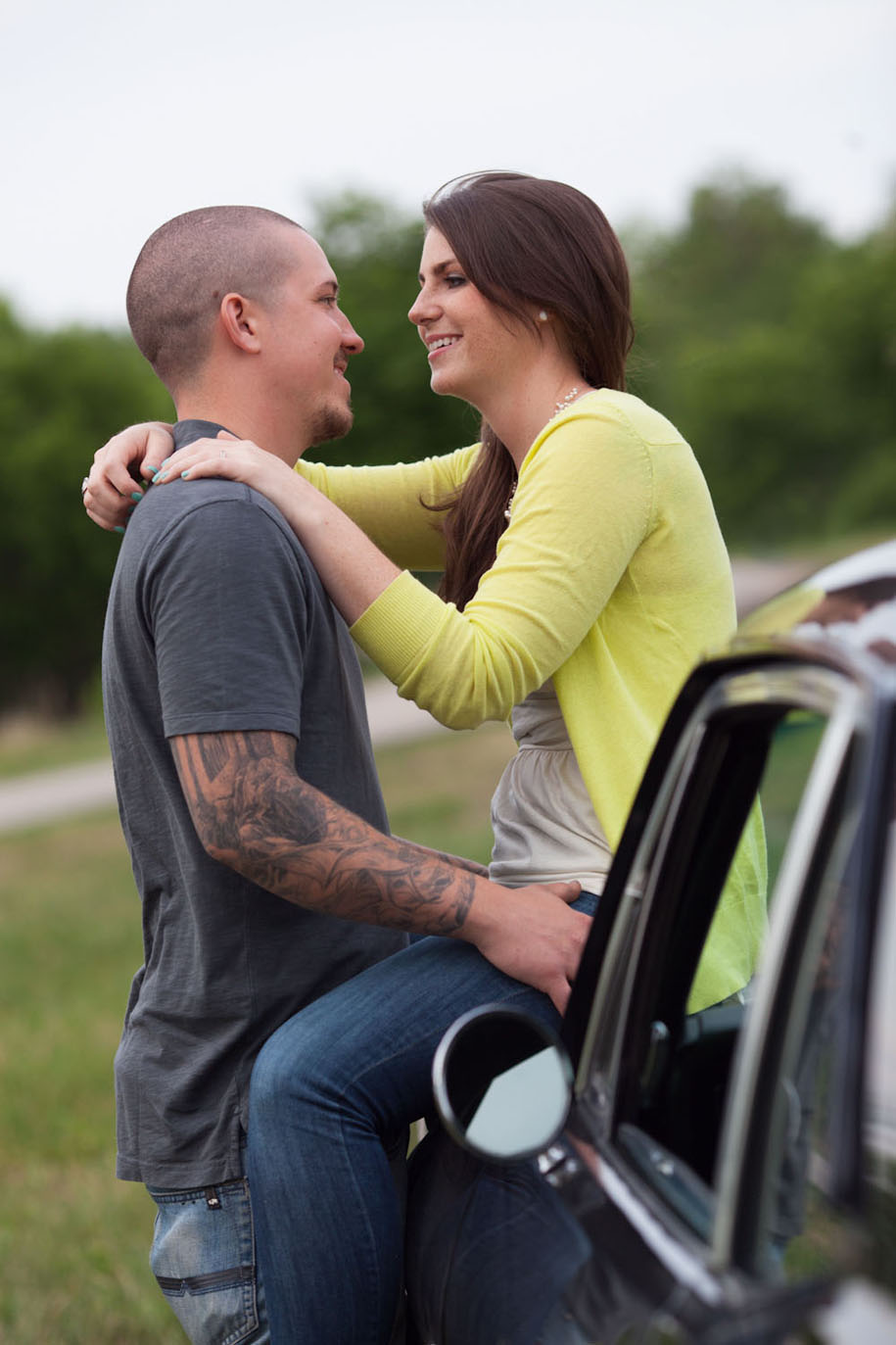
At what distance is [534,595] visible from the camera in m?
2.39

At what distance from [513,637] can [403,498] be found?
43.4 inches

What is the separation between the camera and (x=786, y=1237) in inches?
53.2

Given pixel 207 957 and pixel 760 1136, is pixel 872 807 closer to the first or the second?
pixel 760 1136

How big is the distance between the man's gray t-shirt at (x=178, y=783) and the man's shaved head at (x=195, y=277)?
0.44m

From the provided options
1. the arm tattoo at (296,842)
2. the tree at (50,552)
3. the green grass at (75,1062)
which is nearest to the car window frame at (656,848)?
the arm tattoo at (296,842)

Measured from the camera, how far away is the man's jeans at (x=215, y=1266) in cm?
241

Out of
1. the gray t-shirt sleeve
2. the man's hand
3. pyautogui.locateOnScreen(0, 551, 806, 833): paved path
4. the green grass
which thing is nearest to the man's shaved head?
the gray t-shirt sleeve

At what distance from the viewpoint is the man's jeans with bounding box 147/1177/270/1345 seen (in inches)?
94.7

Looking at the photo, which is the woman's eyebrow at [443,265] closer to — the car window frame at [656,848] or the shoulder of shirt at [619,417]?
the shoulder of shirt at [619,417]

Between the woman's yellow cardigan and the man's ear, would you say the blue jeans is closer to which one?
the woman's yellow cardigan

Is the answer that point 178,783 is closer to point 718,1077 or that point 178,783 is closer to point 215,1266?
point 215,1266

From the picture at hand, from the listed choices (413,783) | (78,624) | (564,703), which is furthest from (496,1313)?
(78,624)

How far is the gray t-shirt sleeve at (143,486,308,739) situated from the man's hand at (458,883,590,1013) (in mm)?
405

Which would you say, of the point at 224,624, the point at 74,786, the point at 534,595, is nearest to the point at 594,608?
the point at 534,595
